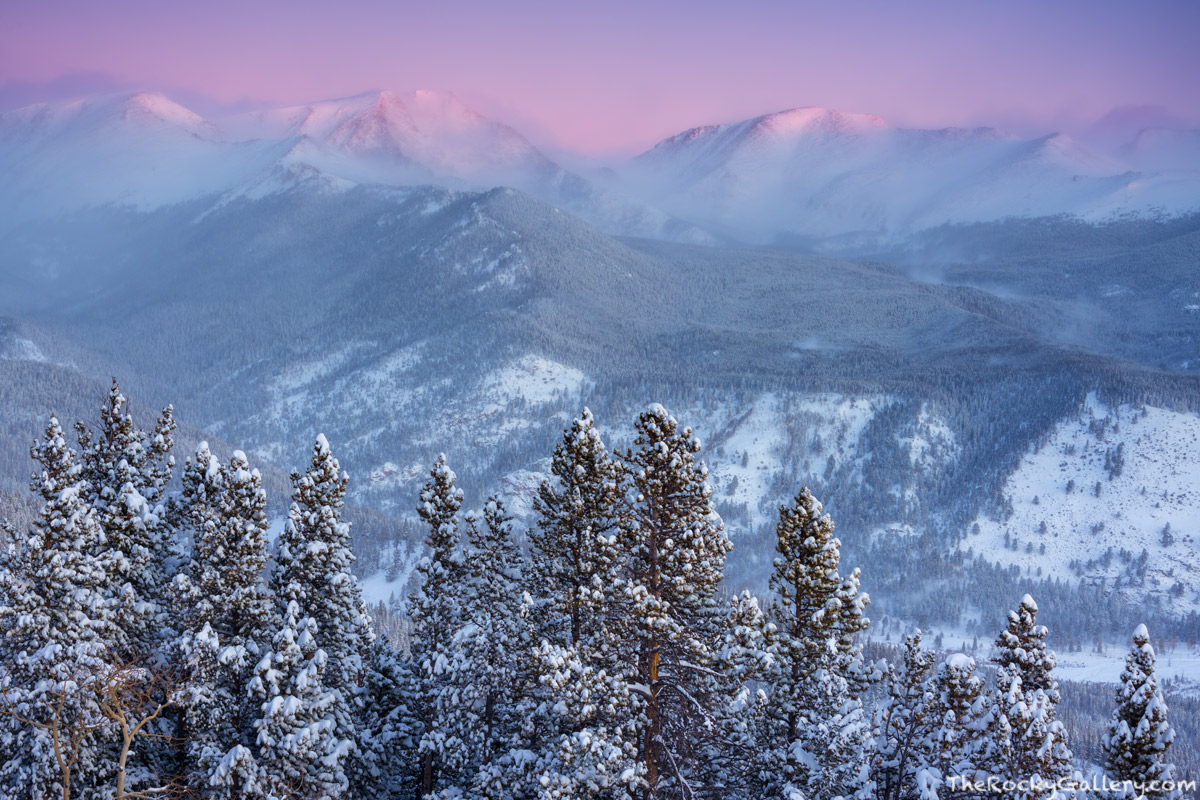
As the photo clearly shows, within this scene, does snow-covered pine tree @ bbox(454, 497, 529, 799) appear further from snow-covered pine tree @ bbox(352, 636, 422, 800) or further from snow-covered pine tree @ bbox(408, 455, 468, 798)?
snow-covered pine tree @ bbox(352, 636, 422, 800)

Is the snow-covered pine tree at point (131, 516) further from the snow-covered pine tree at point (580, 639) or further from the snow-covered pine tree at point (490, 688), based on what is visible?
the snow-covered pine tree at point (580, 639)

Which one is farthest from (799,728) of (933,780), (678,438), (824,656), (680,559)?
(678,438)

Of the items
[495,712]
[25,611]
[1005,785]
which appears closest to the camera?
[1005,785]

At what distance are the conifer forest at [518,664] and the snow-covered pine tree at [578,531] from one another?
0.11 m

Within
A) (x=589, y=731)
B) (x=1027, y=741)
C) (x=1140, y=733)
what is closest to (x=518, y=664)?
(x=589, y=731)

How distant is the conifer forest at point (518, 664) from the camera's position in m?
28.5

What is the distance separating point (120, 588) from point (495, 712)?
55.5ft

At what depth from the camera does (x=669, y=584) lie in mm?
29625

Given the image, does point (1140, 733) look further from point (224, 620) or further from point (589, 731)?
point (224, 620)

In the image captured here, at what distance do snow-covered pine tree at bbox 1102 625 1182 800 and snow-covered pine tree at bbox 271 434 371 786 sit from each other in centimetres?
2764

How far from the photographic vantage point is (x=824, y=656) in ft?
107

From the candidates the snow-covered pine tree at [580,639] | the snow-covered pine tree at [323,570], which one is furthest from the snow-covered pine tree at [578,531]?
the snow-covered pine tree at [323,570]

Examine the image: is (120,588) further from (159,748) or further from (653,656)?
(653,656)

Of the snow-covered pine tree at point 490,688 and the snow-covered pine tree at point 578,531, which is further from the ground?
the snow-covered pine tree at point 578,531
